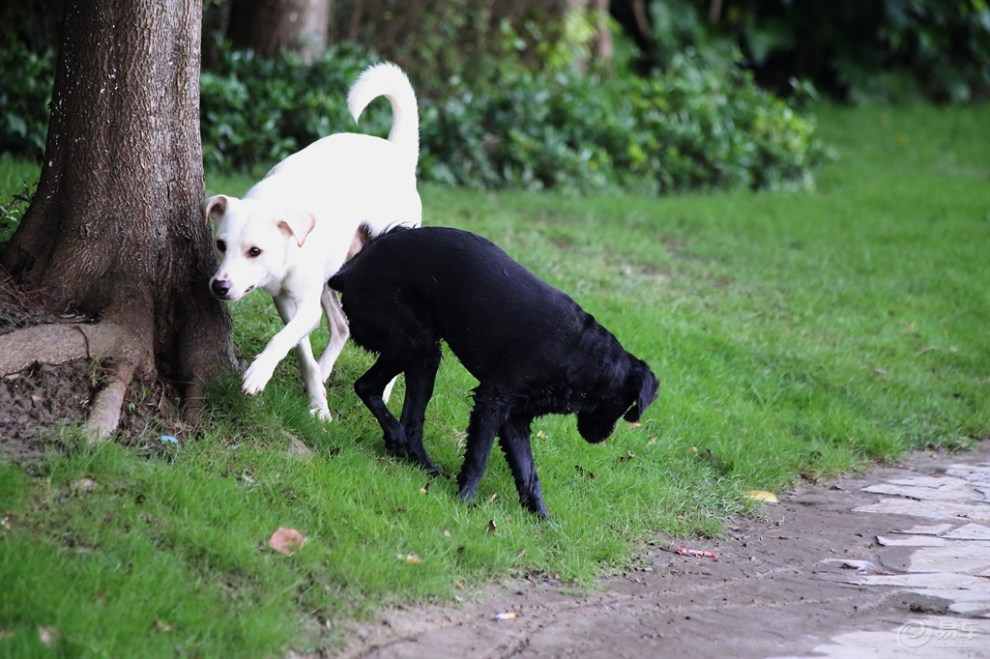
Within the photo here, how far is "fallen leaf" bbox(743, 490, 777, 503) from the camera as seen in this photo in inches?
232

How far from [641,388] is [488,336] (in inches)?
30.5

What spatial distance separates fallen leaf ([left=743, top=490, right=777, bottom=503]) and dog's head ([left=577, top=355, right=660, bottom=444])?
0.97 m

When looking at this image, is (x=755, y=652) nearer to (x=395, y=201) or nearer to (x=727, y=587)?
(x=727, y=587)

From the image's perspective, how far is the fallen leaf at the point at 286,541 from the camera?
420 centimetres

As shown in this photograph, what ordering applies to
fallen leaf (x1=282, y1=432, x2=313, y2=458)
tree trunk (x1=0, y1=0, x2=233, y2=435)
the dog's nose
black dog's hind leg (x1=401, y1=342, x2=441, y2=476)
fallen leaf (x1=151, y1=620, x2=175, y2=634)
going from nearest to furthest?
1. fallen leaf (x1=151, y1=620, x2=175, y2=634)
2. the dog's nose
3. tree trunk (x1=0, y1=0, x2=233, y2=435)
4. fallen leaf (x1=282, y1=432, x2=313, y2=458)
5. black dog's hind leg (x1=401, y1=342, x2=441, y2=476)

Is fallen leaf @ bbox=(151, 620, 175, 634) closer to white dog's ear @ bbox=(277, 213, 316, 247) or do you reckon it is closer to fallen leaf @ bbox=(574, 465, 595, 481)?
white dog's ear @ bbox=(277, 213, 316, 247)

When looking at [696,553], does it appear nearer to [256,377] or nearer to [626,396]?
[626,396]

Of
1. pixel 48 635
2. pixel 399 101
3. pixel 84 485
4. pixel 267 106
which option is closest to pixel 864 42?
pixel 267 106

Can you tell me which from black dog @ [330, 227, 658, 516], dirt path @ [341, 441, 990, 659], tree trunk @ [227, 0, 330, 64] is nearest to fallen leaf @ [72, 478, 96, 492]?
dirt path @ [341, 441, 990, 659]

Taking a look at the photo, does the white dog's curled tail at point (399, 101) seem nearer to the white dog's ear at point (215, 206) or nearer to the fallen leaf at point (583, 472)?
the white dog's ear at point (215, 206)

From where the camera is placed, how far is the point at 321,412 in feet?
17.9

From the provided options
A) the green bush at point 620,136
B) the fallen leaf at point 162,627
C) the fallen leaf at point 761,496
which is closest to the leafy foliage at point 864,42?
the green bush at point 620,136

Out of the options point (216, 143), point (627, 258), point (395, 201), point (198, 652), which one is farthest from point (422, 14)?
point (198, 652)

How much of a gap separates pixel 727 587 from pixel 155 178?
311 centimetres
